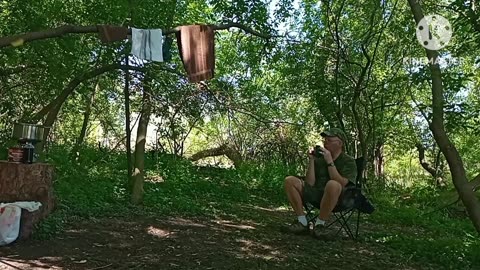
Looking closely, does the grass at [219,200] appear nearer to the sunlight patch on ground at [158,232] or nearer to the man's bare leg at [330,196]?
the man's bare leg at [330,196]

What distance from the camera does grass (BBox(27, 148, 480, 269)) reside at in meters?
3.54

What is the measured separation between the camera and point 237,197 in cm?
624

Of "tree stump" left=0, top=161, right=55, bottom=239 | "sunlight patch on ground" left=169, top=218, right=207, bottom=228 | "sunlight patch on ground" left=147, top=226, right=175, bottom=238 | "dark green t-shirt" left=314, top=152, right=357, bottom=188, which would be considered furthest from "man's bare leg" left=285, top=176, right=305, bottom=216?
"tree stump" left=0, top=161, right=55, bottom=239

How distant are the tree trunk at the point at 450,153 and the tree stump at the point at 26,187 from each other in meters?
2.52

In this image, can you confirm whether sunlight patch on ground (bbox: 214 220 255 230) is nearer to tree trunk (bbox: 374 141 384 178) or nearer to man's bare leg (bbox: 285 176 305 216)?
man's bare leg (bbox: 285 176 305 216)

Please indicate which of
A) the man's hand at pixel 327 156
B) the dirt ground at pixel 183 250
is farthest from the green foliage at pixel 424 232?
the man's hand at pixel 327 156

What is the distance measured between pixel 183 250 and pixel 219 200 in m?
2.73

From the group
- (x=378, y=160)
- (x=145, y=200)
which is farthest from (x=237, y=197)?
(x=378, y=160)

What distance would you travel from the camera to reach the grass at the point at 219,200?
3535 mm

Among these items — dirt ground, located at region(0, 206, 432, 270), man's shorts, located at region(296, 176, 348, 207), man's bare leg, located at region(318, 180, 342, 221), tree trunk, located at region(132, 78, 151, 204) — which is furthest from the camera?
tree trunk, located at region(132, 78, 151, 204)

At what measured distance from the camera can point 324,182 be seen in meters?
4.02

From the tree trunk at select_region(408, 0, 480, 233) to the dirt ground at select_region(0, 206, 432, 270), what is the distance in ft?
1.62

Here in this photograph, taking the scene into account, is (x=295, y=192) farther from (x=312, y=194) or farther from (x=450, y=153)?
(x=450, y=153)

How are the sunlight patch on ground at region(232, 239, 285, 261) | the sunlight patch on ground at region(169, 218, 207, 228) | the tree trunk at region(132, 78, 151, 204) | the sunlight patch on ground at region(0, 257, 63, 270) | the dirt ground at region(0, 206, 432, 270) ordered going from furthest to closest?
1. the tree trunk at region(132, 78, 151, 204)
2. the sunlight patch on ground at region(169, 218, 207, 228)
3. the sunlight patch on ground at region(232, 239, 285, 261)
4. the dirt ground at region(0, 206, 432, 270)
5. the sunlight patch on ground at region(0, 257, 63, 270)
